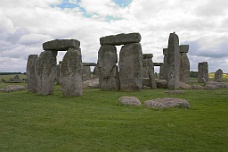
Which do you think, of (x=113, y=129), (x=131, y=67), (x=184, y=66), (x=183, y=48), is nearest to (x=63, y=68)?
(x=131, y=67)

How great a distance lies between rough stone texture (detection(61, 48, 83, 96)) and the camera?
1359 centimetres

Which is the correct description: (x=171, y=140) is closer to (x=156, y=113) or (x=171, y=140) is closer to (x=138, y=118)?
(x=138, y=118)

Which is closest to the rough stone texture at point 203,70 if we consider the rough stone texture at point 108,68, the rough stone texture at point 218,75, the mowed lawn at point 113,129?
the rough stone texture at point 218,75

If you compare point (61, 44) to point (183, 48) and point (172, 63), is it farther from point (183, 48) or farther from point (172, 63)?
point (183, 48)

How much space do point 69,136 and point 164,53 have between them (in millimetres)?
21052

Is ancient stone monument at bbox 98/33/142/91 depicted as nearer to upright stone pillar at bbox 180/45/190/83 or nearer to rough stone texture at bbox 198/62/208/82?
upright stone pillar at bbox 180/45/190/83

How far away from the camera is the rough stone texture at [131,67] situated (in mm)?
16703

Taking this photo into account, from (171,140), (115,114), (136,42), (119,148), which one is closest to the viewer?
(119,148)

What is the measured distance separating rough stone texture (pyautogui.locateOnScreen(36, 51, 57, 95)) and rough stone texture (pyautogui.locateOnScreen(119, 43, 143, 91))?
4772 millimetres

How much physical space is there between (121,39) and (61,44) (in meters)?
4.53

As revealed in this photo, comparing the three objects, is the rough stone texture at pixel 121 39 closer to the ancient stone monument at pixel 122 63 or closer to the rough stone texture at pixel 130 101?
the ancient stone monument at pixel 122 63

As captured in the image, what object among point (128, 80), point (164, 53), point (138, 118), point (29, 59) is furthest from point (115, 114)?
point (164, 53)

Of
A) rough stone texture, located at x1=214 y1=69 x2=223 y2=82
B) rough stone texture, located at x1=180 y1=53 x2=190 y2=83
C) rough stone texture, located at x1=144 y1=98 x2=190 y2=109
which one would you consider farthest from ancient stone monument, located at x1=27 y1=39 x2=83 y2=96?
rough stone texture, located at x1=214 y1=69 x2=223 y2=82

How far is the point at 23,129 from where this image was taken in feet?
23.4
